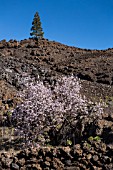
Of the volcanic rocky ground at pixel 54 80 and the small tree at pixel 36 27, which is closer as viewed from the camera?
the volcanic rocky ground at pixel 54 80

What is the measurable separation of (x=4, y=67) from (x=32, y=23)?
2771 centimetres

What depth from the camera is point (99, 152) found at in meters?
15.6

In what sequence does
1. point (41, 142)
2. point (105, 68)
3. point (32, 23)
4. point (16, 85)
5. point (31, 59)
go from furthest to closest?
point (32, 23) < point (31, 59) < point (105, 68) < point (16, 85) < point (41, 142)

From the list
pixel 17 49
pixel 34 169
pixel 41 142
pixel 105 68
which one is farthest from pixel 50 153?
pixel 17 49

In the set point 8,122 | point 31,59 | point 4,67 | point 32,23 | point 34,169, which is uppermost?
point 32,23

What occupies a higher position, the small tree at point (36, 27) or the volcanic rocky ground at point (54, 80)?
the small tree at point (36, 27)

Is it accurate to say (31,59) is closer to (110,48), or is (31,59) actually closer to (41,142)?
(110,48)

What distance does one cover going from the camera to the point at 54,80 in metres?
36.1

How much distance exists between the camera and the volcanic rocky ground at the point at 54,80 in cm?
1530

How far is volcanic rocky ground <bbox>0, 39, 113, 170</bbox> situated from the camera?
15297 millimetres

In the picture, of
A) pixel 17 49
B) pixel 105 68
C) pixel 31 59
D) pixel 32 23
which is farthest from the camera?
pixel 32 23

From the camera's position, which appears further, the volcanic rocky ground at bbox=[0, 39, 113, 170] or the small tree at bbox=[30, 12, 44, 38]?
the small tree at bbox=[30, 12, 44, 38]

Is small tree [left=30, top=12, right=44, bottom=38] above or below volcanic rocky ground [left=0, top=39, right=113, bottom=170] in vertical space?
above

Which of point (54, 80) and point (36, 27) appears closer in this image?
point (54, 80)
